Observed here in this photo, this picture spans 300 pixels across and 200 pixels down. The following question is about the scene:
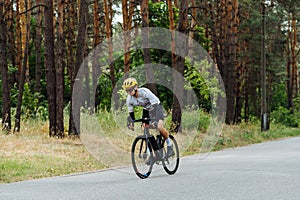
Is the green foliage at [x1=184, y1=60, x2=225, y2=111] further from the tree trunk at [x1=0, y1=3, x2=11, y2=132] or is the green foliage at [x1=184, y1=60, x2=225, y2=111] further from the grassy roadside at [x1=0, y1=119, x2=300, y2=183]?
the tree trunk at [x1=0, y1=3, x2=11, y2=132]

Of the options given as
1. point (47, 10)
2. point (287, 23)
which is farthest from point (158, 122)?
point (287, 23)

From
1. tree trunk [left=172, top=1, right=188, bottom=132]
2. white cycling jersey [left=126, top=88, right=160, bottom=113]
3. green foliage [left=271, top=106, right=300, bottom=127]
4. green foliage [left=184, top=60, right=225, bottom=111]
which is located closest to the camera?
white cycling jersey [left=126, top=88, right=160, bottom=113]

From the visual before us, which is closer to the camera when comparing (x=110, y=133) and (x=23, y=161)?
(x=23, y=161)

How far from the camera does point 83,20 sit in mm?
22359

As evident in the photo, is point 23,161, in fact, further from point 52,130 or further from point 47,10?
point 47,10

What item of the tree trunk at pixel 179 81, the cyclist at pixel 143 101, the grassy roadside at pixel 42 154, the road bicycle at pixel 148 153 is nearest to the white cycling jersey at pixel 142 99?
the cyclist at pixel 143 101

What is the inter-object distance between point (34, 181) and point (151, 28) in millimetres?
22823

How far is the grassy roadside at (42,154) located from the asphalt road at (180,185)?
0.92m

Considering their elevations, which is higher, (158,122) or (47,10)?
(47,10)

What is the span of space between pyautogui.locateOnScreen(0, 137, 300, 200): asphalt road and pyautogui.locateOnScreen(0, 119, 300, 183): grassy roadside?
92 cm

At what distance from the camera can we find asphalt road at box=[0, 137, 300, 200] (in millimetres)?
9766

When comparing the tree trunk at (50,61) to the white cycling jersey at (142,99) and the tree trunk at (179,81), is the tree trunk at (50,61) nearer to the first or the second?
the tree trunk at (179,81)

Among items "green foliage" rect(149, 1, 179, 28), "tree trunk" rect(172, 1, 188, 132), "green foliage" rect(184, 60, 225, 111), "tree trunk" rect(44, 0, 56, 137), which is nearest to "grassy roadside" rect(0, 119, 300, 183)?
"tree trunk" rect(44, 0, 56, 137)

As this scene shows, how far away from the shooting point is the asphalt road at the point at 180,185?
9.77 meters
